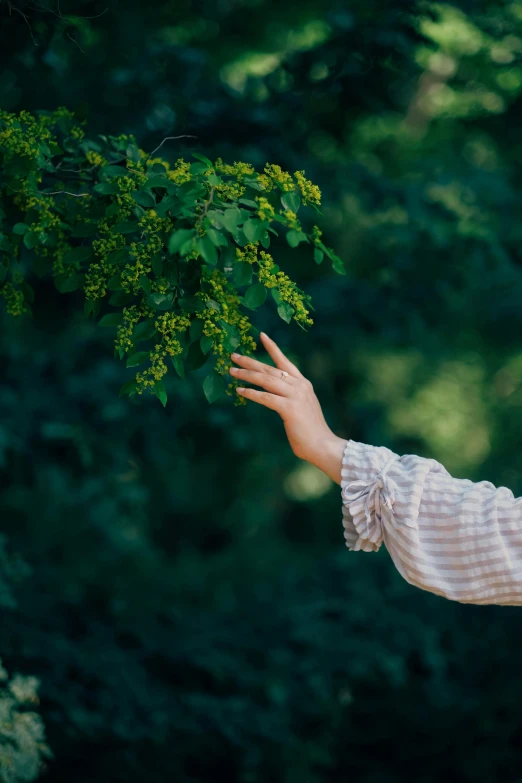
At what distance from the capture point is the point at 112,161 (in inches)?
58.2

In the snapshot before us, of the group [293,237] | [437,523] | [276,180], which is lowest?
[437,523]

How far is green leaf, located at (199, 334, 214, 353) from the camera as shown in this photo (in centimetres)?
109

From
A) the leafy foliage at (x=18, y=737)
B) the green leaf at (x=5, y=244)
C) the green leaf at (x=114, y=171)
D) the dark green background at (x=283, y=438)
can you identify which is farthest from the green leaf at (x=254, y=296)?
the dark green background at (x=283, y=438)

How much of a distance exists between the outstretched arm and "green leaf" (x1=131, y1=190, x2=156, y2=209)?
0.85 feet

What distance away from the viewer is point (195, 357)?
114 centimetres

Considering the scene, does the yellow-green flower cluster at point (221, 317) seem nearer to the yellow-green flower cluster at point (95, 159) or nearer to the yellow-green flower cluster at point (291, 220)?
the yellow-green flower cluster at point (291, 220)

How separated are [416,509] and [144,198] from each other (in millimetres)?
570

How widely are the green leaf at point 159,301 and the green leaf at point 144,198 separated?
0.15 metres

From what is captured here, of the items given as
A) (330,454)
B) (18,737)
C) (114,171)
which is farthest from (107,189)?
(18,737)

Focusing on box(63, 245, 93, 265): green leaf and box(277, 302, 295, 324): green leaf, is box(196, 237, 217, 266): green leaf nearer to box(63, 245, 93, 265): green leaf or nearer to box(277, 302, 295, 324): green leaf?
box(277, 302, 295, 324): green leaf

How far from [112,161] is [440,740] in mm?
2175

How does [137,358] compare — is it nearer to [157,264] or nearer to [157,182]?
[157,264]

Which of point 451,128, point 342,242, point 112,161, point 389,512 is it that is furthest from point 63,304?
point 389,512

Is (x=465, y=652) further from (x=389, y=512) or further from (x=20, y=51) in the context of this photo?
(x=20, y=51)
